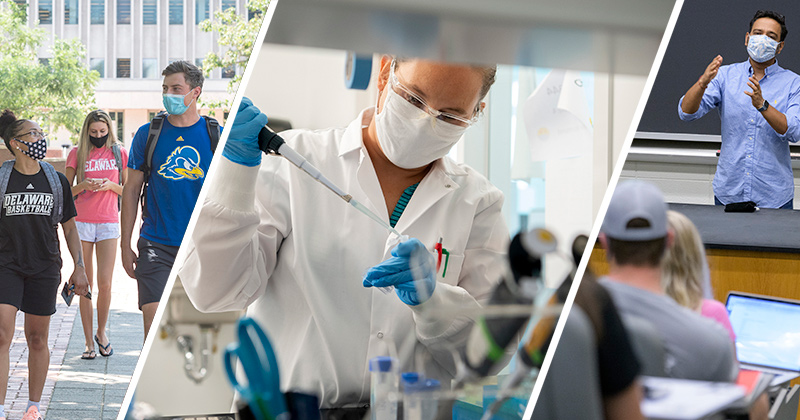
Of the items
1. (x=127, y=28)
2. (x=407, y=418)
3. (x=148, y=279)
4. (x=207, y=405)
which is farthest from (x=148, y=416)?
(x=148, y=279)

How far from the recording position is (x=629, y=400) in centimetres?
25

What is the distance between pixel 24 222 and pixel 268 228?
935 mm

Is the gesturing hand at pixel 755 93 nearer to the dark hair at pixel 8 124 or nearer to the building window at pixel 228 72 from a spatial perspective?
the building window at pixel 228 72

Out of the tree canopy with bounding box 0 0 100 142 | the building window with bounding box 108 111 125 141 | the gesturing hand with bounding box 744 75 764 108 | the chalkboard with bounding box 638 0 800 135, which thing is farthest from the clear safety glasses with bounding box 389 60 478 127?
the chalkboard with bounding box 638 0 800 135

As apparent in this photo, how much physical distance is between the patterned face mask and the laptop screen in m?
1.14

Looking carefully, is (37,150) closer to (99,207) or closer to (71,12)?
(99,207)

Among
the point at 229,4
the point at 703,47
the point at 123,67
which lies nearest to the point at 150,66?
the point at 123,67

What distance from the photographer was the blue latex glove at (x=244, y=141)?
1.24ft

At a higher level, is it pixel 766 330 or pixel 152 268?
pixel 766 330

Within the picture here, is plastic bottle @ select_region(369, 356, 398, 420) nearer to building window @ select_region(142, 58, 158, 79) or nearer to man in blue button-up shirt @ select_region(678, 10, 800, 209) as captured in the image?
building window @ select_region(142, 58, 158, 79)

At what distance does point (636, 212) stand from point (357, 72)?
0.21m

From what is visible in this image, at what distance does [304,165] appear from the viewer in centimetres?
42

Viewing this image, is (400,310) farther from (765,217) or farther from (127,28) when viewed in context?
(765,217)

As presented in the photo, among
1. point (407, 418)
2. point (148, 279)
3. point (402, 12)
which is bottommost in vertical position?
point (148, 279)
